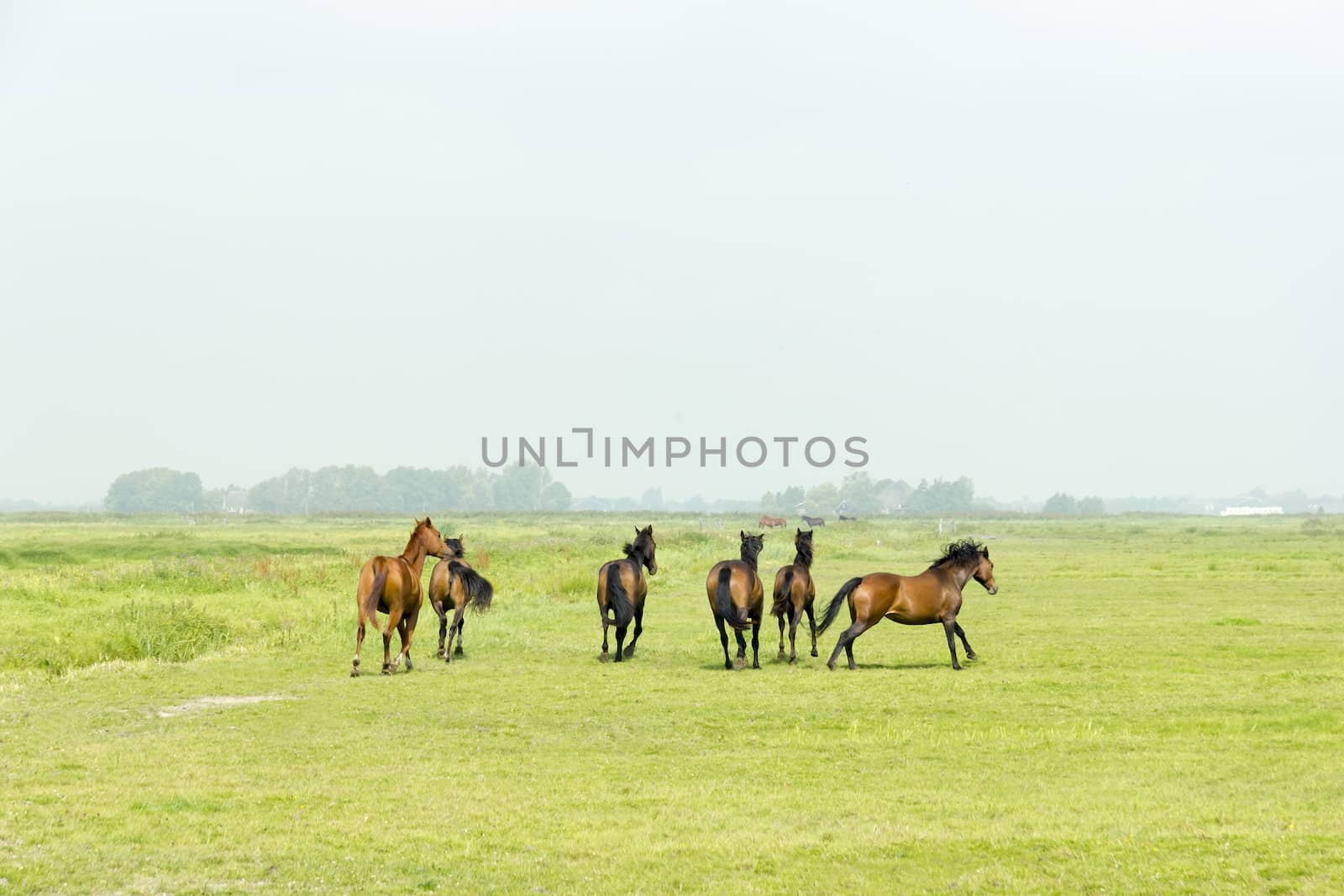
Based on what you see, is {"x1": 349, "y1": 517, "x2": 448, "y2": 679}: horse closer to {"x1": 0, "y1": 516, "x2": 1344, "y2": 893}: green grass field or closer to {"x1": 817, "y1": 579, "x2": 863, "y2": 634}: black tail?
{"x1": 0, "y1": 516, "x2": 1344, "y2": 893}: green grass field

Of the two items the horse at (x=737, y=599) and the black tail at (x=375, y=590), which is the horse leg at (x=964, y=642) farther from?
the black tail at (x=375, y=590)

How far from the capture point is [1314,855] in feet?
27.3

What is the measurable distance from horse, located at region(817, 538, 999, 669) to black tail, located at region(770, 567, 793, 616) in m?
0.72

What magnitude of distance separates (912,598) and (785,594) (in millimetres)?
2038

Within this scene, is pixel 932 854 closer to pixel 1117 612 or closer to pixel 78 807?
pixel 78 807

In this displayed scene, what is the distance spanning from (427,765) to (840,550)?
166 feet

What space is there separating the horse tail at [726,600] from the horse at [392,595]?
15.1 ft

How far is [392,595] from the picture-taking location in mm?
18625

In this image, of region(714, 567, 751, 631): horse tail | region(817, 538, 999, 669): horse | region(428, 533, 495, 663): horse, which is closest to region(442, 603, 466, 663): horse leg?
region(428, 533, 495, 663): horse

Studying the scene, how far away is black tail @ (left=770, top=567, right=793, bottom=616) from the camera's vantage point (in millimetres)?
19703

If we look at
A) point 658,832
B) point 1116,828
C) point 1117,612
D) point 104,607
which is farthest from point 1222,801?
point 104,607

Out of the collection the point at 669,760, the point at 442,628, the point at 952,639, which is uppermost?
the point at 952,639

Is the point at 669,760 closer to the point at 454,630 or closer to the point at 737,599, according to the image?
the point at 737,599

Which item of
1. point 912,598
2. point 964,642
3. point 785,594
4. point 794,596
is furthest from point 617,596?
point 964,642
